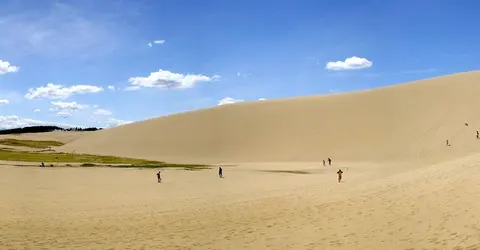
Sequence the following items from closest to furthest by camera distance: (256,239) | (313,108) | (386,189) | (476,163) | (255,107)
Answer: (256,239) < (386,189) < (476,163) < (313,108) < (255,107)

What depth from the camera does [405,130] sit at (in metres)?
55.3

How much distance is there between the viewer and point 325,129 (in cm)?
6425

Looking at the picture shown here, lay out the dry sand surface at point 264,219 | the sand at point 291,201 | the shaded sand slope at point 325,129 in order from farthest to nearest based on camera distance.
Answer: the shaded sand slope at point 325,129
the sand at point 291,201
the dry sand surface at point 264,219

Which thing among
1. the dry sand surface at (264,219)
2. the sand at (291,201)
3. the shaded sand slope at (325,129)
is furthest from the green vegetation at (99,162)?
the dry sand surface at (264,219)

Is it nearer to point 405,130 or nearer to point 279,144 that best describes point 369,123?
point 405,130

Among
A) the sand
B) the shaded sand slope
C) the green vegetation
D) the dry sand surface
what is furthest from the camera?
the shaded sand slope

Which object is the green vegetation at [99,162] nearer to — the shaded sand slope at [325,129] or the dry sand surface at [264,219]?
the shaded sand slope at [325,129]

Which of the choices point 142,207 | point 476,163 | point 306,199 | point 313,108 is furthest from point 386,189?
point 313,108

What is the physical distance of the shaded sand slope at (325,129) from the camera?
5109cm

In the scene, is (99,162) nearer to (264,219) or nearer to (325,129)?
(325,129)

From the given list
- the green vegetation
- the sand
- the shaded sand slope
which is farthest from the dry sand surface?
the shaded sand slope

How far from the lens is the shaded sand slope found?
51.1 meters

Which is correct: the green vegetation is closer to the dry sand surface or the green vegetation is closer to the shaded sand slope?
the shaded sand slope

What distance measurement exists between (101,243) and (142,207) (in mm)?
6954
